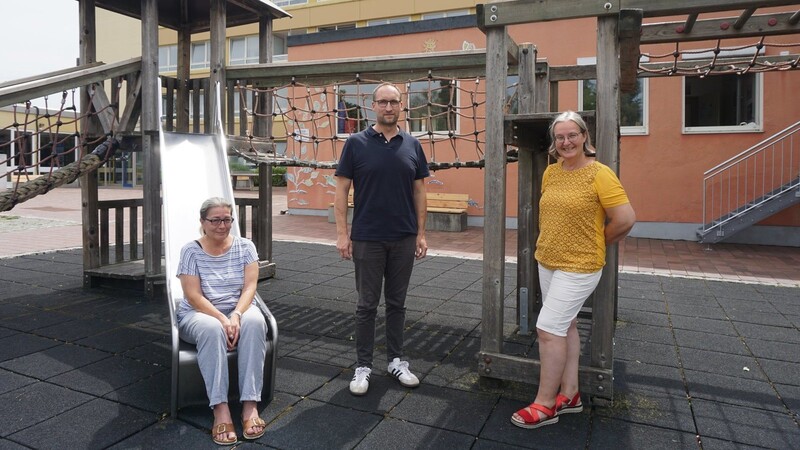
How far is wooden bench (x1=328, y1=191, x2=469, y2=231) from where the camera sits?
11.5 metres

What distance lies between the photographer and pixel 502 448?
2.67m

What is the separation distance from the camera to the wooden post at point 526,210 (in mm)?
4113

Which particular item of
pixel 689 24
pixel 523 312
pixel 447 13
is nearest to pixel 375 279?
pixel 523 312

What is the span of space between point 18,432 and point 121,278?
3130 mm

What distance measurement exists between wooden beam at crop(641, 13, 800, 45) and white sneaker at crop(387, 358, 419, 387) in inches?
111

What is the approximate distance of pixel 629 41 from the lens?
3.24m

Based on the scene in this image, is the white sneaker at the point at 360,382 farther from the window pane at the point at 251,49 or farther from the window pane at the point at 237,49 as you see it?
the window pane at the point at 237,49

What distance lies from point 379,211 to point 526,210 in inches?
54.9

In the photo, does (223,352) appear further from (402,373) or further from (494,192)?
(494,192)

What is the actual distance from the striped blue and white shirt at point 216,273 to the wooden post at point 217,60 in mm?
2415

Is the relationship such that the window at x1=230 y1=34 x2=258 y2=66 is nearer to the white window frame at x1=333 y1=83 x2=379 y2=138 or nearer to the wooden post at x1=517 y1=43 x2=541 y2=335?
the white window frame at x1=333 y1=83 x2=379 y2=138

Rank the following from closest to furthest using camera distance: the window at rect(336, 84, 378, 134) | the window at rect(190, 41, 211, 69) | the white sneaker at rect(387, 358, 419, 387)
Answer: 1. the white sneaker at rect(387, 358, 419, 387)
2. the window at rect(336, 84, 378, 134)
3. the window at rect(190, 41, 211, 69)

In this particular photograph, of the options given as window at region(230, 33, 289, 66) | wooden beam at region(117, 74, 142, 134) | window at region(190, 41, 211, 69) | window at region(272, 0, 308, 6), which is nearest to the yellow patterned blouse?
wooden beam at region(117, 74, 142, 134)

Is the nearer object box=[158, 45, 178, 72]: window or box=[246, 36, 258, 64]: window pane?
box=[246, 36, 258, 64]: window pane
